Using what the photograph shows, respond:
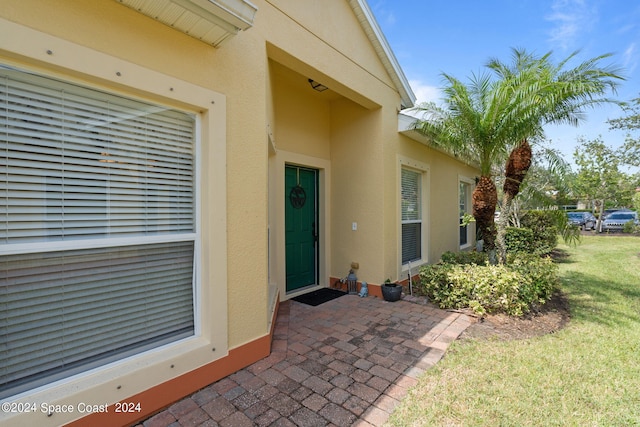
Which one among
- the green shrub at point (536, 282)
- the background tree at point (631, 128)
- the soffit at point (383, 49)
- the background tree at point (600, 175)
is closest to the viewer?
the green shrub at point (536, 282)

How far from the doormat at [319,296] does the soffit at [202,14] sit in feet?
14.5

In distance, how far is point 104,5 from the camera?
220 cm

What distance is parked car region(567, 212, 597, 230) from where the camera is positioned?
22.3 meters

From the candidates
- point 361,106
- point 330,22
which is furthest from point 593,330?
point 330,22

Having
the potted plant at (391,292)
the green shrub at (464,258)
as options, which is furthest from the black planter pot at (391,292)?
the green shrub at (464,258)

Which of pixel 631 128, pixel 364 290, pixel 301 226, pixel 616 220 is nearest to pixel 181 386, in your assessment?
pixel 301 226

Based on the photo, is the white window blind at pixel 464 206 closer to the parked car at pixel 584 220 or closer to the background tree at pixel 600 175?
the background tree at pixel 600 175

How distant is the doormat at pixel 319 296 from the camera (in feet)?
17.9

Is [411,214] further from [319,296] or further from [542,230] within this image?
[542,230]

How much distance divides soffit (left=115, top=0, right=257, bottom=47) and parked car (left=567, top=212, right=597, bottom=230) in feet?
91.5

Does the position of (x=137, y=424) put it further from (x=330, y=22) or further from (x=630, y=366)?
(x=330, y=22)

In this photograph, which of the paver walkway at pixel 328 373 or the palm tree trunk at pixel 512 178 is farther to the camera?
the palm tree trunk at pixel 512 178

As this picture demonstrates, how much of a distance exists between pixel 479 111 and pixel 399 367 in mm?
4968

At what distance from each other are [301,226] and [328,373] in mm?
3361
